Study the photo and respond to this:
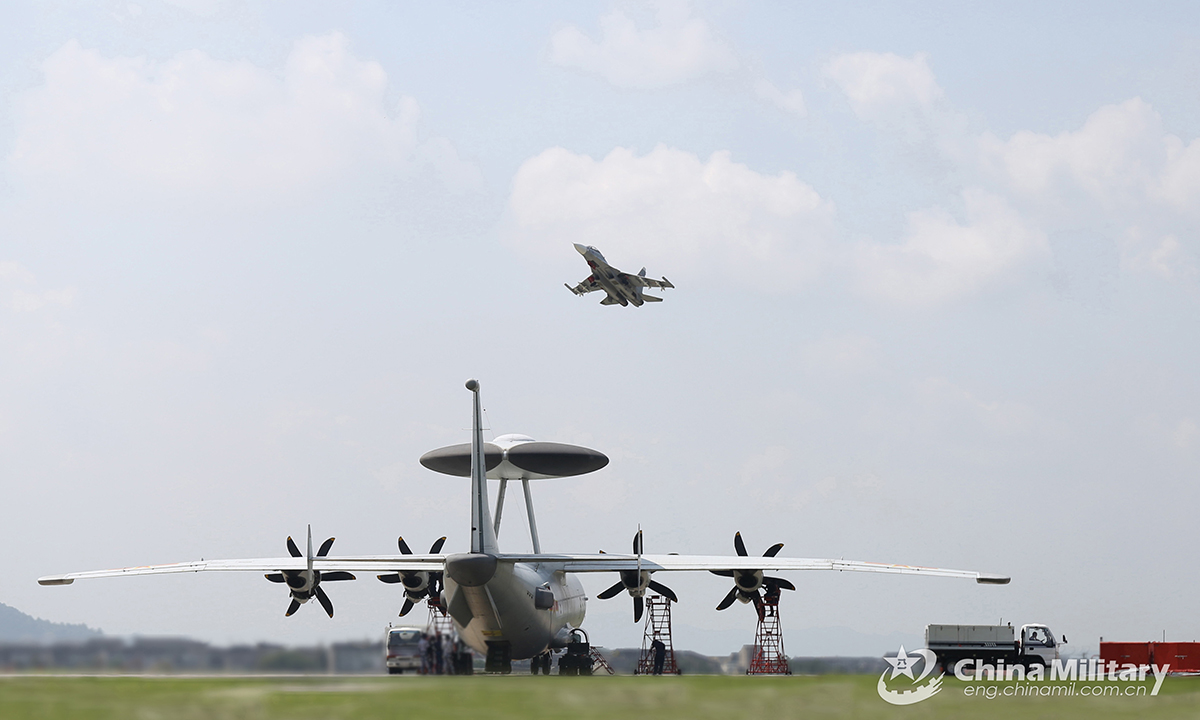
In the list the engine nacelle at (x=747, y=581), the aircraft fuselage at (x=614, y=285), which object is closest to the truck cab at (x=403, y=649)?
the engine nacelle at (x=747, y=581)

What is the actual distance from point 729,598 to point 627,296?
22.8m

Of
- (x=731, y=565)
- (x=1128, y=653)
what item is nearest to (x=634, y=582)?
(x=731, y=565)

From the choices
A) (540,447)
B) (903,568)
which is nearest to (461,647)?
(540,447)

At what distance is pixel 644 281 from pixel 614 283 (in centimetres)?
158

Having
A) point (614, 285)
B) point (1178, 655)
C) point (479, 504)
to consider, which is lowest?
point (1178, 655)

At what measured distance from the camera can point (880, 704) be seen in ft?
60.2

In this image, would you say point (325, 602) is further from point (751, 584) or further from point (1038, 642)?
point (1038, 642)

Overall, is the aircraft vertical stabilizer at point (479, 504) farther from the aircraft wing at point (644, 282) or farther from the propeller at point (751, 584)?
the aircraft wing at point (644, 282)

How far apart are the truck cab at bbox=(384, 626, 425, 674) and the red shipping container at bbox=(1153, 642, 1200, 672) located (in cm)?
2874

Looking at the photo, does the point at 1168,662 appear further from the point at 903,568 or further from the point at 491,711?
the point at 491,711

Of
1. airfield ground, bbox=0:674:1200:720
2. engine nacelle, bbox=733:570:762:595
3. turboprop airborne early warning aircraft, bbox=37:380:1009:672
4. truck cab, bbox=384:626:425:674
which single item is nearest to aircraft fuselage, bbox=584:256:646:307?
turboprop airborne early warning aircraft, bbox=37:380:1009:672

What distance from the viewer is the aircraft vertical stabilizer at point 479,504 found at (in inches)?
1448

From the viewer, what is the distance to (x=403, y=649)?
4203 centimetres

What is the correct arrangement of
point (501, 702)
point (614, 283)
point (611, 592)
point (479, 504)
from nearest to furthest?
point (501, 702) → point (479, 504) → point (611, 592) → point (614, 283)
